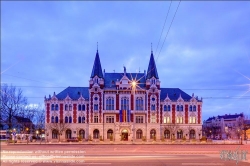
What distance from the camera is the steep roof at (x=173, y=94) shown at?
83.0 metres

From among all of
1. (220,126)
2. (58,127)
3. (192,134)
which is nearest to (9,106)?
(58,127)

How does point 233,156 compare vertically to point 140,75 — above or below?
below

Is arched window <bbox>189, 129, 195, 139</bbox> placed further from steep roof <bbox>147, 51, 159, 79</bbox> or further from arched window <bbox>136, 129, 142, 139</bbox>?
steep roof <bbox>147, 51, 159, 79</bbox>

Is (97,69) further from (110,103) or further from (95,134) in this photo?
(95,134)

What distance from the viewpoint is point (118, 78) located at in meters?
82.6

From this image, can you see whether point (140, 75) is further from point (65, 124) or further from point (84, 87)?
point (65, 124)

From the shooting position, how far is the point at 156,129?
7869 cm

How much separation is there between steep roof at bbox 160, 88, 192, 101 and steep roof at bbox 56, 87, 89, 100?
1982 centimetres

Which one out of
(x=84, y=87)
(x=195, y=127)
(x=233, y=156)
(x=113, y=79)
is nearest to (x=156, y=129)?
(x=195, y=127)

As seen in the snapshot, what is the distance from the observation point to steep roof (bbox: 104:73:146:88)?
266 feet

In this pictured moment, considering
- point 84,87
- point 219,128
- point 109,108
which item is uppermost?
point 84,87

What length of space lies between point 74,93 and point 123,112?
14.8 meters

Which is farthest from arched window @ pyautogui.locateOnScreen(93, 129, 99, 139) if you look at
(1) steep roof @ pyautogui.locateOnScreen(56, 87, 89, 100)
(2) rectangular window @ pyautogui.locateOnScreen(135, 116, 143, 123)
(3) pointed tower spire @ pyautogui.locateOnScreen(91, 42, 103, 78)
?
(3) pointed tower spire @ pyautogui.locateOnScreen(91, 42, 103, 78)

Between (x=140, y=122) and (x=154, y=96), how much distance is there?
7.30 metres
